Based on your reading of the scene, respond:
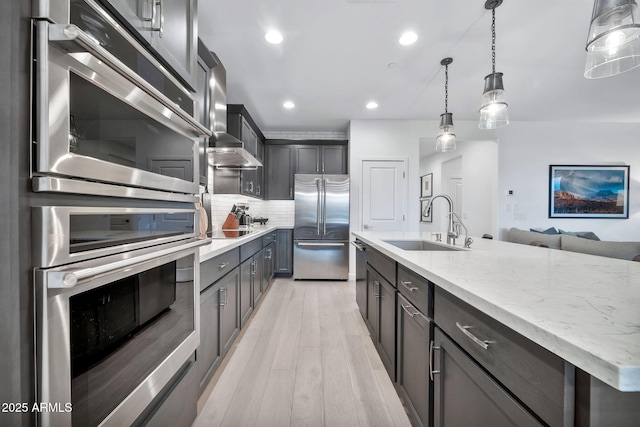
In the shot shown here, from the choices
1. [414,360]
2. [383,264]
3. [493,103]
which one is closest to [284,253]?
[383,264]

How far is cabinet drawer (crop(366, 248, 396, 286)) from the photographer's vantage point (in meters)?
1.60

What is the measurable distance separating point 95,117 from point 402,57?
9.00 ft

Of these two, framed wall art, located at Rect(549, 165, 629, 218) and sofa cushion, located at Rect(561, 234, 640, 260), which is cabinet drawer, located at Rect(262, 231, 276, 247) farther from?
framed wall art, located at Rect(549, 165, 629, 218)

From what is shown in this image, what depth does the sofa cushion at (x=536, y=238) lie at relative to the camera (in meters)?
3.64

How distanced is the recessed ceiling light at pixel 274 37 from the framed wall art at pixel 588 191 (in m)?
4.99

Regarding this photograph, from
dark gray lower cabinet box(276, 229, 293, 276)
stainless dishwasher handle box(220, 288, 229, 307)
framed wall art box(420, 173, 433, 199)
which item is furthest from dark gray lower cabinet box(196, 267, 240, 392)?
framed wall art box(420, 173, 433, 199)

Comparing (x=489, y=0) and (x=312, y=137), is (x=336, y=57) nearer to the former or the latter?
(x=489, y=0)

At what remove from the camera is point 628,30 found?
3.80ft

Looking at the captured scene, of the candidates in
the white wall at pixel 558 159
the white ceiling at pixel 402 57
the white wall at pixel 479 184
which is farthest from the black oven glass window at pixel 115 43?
the white wall at pixel 558 159

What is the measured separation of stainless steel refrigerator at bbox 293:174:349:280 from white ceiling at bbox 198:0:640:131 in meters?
1.17

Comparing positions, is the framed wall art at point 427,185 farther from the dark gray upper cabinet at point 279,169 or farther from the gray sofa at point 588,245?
the dark gray upper cabinet at point 279,169

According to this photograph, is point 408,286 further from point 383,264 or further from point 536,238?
point 536,238

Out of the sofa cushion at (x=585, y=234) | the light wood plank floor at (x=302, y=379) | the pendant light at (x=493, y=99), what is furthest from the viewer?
the sofa cushion at (x=585, y=234)

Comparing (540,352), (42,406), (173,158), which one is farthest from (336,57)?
(42,406)
